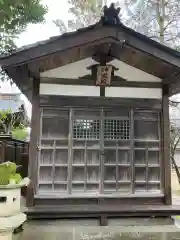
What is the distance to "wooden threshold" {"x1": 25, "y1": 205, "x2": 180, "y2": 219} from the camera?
4.17 metres

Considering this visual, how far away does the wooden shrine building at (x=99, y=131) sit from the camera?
174 inches

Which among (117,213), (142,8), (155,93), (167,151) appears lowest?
(117,213)

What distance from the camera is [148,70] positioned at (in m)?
4.79

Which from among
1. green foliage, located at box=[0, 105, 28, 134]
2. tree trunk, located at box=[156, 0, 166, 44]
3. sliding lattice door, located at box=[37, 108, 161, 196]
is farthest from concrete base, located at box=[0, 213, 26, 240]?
tree trunk, located at box=[156, 0, 166, 44]

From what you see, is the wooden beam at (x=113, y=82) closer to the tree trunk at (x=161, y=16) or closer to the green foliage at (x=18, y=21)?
the green foliage at (x=18, y=21)

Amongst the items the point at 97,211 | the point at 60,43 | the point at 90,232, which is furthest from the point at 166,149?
the point at 60,43

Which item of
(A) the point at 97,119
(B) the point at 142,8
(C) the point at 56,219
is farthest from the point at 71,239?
(B) the point at 142,8

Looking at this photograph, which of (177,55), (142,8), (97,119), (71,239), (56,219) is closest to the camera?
(71,239)

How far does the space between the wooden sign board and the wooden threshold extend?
8.03 ft

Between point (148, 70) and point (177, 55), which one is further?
Answer: point (148, 70)

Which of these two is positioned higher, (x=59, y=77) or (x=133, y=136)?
(x=59, y=77)

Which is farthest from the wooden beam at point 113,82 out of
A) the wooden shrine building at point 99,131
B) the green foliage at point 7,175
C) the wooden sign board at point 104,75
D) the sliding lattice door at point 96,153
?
the green foliage at point 7,175

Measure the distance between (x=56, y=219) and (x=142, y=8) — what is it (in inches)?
364

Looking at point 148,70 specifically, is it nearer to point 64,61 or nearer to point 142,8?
point 64,61
